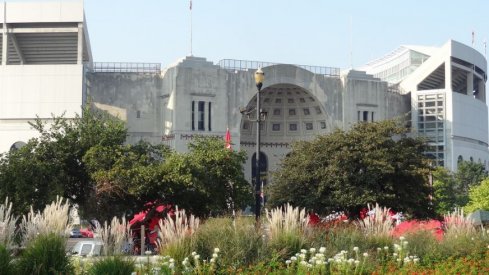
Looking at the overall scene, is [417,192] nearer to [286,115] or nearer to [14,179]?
[14,179]

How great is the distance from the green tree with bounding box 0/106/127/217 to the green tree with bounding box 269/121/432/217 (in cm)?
864

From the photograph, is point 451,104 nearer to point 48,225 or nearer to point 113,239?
point 113,239

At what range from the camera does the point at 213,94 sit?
7000 centimetres

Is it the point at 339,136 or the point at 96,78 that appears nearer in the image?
the point at 339,136

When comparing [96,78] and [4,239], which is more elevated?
[96,78]

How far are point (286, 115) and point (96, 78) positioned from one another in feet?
67.3

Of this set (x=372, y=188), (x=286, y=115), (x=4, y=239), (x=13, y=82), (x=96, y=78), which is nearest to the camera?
(x=4, y=239)

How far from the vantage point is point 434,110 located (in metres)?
79.2

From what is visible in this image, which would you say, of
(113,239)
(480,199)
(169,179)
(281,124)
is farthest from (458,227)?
(281,124)

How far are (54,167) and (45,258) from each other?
18.8 meters

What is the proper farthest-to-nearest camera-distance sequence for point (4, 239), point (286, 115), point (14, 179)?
point (286, 115) < point (14, 179) < point (4, 239)

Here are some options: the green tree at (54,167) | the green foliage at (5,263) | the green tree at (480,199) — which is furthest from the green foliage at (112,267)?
the green tree at (480,199)

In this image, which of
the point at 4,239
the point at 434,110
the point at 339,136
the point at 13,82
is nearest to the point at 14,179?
the point at 339,136

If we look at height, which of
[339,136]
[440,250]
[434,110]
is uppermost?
[434,110]
